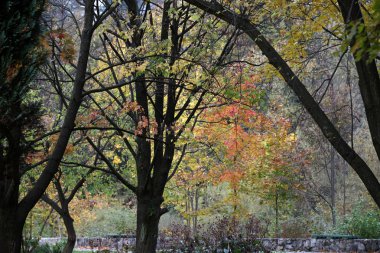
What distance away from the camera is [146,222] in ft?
28.5

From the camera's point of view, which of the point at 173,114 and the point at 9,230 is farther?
the point at 173,114

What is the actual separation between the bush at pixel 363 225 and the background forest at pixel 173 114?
41 millimetres

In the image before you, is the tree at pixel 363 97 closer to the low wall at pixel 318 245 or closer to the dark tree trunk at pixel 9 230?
the dark tree trunk at pixel 9 230

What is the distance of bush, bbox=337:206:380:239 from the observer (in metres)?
14.5

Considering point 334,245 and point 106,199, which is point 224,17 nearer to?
point 334,245

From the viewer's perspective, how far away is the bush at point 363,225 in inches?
570

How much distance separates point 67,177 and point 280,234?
8.58 meters

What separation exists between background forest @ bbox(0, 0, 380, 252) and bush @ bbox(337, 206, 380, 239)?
41 millimetres

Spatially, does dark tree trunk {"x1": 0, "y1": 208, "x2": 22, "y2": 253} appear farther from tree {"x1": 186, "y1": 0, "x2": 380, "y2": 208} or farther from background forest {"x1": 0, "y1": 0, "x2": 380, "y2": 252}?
tree {"x1": 186, "y1": 0, "x2": 380, "y2": 208}

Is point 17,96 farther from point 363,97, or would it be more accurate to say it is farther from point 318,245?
point 318,245

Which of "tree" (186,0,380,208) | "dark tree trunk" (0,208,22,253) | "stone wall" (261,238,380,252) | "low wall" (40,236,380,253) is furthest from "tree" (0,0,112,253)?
"stone wall" (261,238,380,252)

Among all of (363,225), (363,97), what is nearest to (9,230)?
(363,97)

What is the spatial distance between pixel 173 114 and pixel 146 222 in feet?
6.96

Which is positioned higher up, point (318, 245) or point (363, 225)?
point (363, 225)
